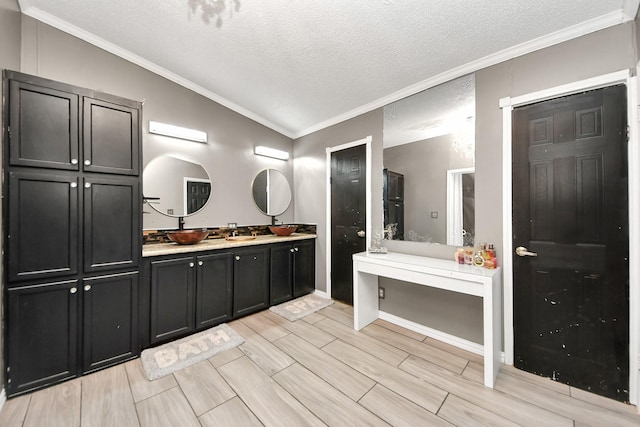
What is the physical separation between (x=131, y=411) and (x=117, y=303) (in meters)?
0.84

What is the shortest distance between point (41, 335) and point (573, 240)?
12.7 feet

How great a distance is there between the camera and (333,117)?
10.9 feet

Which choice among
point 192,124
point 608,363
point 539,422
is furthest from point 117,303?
point 608,363

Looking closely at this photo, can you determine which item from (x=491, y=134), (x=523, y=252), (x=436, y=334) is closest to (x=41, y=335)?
(x=436, y=334)

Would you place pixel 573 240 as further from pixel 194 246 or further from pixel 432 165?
pixel 194 246

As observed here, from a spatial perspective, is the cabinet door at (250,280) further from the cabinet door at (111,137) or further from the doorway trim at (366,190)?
the cabinet door at (111,137)

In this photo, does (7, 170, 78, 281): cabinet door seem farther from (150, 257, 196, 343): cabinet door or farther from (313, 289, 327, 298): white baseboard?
(313, 289, 327, 298): white baseboard

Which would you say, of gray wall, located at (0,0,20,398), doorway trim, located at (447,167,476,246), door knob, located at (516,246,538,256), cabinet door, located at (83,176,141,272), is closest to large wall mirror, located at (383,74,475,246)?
doorway trim, located at (447,167,476,246)

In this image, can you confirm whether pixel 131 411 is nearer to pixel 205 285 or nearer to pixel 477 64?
pixel 205 285

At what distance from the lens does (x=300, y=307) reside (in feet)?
10.2

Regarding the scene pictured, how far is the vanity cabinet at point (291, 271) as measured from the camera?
3.12 metres

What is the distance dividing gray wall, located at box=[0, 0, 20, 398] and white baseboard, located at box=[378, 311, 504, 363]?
10.2ft

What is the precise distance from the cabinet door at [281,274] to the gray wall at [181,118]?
26.7 inches

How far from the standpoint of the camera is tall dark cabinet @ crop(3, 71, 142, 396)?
1612mm
